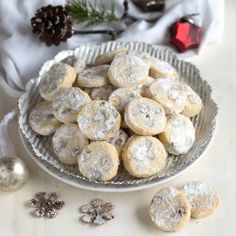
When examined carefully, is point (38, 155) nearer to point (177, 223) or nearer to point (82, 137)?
point (82, 137)

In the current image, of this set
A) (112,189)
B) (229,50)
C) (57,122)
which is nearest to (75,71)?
(57,122)

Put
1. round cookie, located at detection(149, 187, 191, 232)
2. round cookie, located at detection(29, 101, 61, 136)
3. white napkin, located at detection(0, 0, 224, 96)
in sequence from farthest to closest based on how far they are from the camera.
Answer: white napkin, located at detection(0, 0, 224, 96) < round cookie, located at detection(29, 101, 61, 136) < round cookie, located at detection(149, 187, 191, 232)

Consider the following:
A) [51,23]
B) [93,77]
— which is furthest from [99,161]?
[51,23]

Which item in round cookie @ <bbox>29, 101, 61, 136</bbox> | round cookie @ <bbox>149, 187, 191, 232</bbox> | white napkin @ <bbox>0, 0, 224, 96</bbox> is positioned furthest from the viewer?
white napkin @ <bbox>0, 0, 224, 96</bbox>

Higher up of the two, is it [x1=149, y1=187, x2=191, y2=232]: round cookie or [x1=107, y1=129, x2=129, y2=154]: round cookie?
[x1=107, y1=129, x2=129, y2=154]: round cookie

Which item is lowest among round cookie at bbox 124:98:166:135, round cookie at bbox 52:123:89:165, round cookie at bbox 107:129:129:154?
round cookie at bbox 52:123:89:165

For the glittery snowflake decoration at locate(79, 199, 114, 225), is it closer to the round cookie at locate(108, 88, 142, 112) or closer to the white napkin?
the round cookie at locate(108, 88, 142, 112)

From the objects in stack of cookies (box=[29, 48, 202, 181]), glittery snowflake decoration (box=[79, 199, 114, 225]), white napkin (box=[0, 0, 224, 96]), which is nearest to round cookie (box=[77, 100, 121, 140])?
stack of cookies (box=[29, 48, 202, 181])
